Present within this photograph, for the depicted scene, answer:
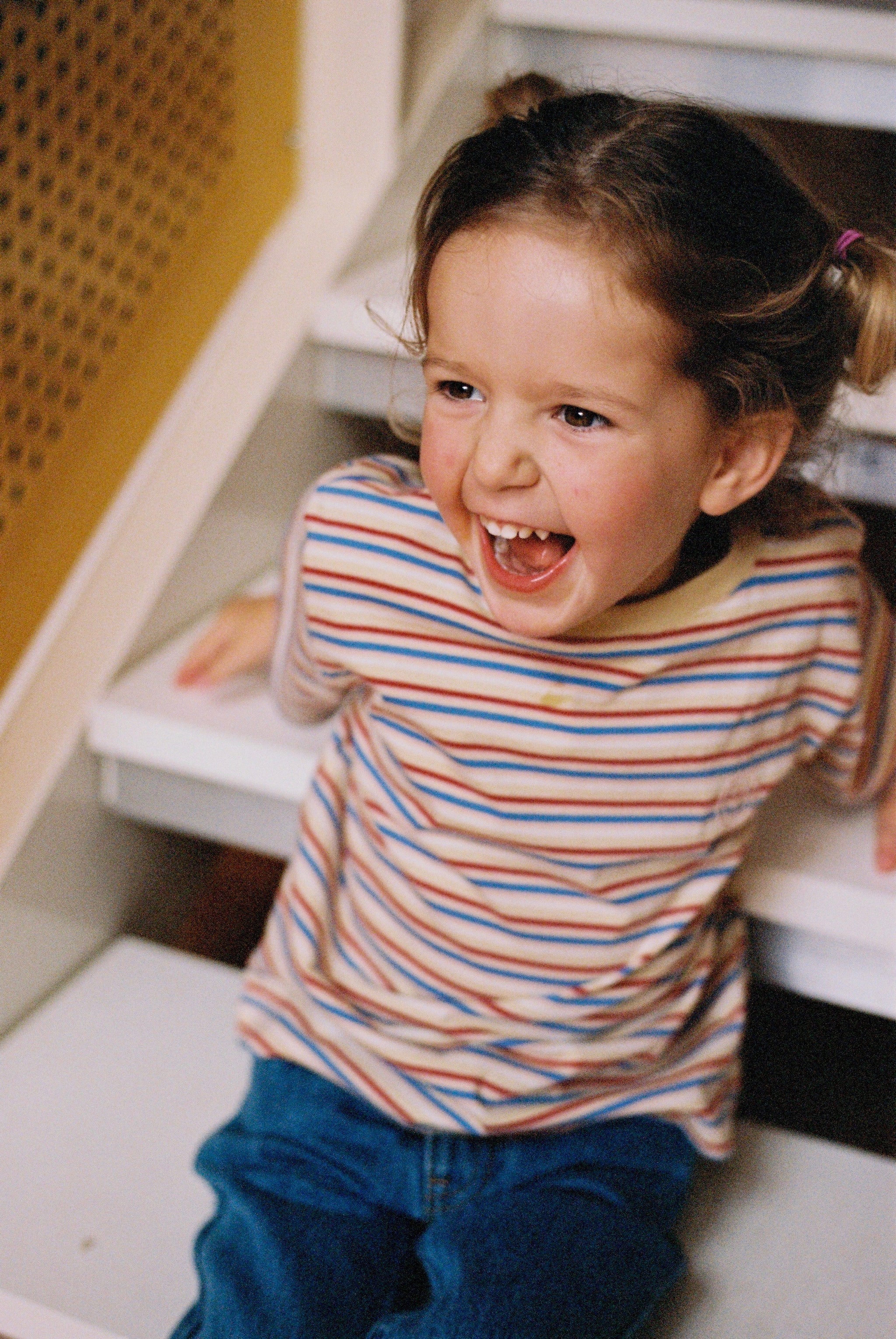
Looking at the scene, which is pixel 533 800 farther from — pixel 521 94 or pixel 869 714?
pixel 521 94

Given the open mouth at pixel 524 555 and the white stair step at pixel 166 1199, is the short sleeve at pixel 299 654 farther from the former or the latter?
the white stair step at pixel 166 1199

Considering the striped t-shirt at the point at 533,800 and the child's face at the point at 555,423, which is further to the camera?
the striped t-shirt at the point at 533,800

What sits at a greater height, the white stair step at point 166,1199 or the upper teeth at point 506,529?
the upper teeth at point 506,529

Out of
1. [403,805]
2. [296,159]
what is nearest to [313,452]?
[296,159]

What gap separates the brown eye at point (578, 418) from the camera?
0.70 metres

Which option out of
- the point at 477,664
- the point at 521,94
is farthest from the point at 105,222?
the point at 477,664

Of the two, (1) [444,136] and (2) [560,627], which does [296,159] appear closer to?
(1) [444,136]

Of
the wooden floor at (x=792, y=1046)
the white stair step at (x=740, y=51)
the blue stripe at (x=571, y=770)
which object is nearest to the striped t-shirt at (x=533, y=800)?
the blue stripe at (x=571, y=770)

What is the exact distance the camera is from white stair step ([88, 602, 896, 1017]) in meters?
0.95

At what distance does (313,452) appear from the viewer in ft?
4.23

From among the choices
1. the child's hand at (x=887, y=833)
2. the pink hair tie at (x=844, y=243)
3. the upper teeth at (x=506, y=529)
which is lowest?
the child's hand at (x=887, y=833)

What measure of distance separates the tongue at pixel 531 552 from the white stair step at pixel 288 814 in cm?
31

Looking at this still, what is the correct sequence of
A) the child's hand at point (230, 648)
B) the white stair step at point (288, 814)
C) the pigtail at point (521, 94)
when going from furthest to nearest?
1. the child's hand at point (230, 648)
2. the white stair step at point (288, 814)
3. the pigtail at point (521, 94)

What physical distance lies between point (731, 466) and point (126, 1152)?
24.7 inches
